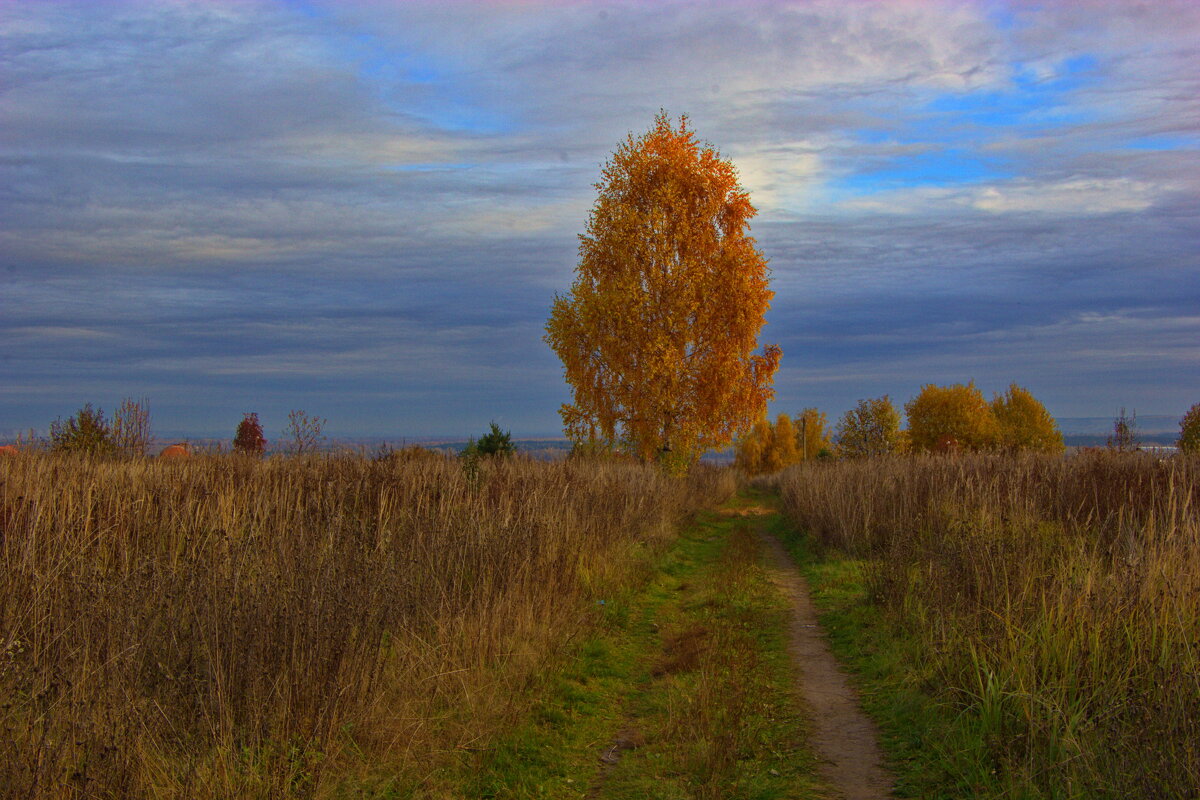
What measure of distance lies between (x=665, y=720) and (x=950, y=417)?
59.5m

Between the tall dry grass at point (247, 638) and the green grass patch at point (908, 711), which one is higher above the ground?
the tall dry grass at point (247, 638)

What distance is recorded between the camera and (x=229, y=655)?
14.9 ft

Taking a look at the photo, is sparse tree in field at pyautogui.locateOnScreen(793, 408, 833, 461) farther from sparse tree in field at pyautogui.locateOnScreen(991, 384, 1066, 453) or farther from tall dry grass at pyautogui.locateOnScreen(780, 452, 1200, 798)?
tall dry grass at pyautogui.locateOnScreen(780, 452, 1200, 798)

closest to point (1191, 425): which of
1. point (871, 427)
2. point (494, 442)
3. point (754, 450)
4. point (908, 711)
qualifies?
point (871, 427)

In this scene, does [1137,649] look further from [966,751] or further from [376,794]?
[376,794]

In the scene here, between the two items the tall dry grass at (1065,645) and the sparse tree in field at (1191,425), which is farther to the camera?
the sparse tree in field at (1191,425)

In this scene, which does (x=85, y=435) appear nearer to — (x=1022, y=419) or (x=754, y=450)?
(x=1022, y=419)

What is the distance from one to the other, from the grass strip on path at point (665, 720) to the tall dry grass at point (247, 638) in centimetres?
32

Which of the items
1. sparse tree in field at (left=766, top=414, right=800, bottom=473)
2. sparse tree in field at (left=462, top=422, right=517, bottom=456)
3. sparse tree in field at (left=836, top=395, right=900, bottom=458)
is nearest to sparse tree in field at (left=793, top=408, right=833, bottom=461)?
sparse tree in field at (left=766, top=414, right=800, bottom=473)

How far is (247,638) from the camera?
4625mm

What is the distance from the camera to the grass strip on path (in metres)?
5.15

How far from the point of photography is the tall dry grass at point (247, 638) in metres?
3.83

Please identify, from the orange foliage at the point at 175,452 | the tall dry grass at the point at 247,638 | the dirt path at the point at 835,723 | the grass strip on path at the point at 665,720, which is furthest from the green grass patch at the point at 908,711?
the orange foliage at the point at 175,452

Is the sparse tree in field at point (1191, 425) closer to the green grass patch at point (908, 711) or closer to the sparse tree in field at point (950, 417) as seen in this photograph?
the sparse tree in field at point (950, 417)
